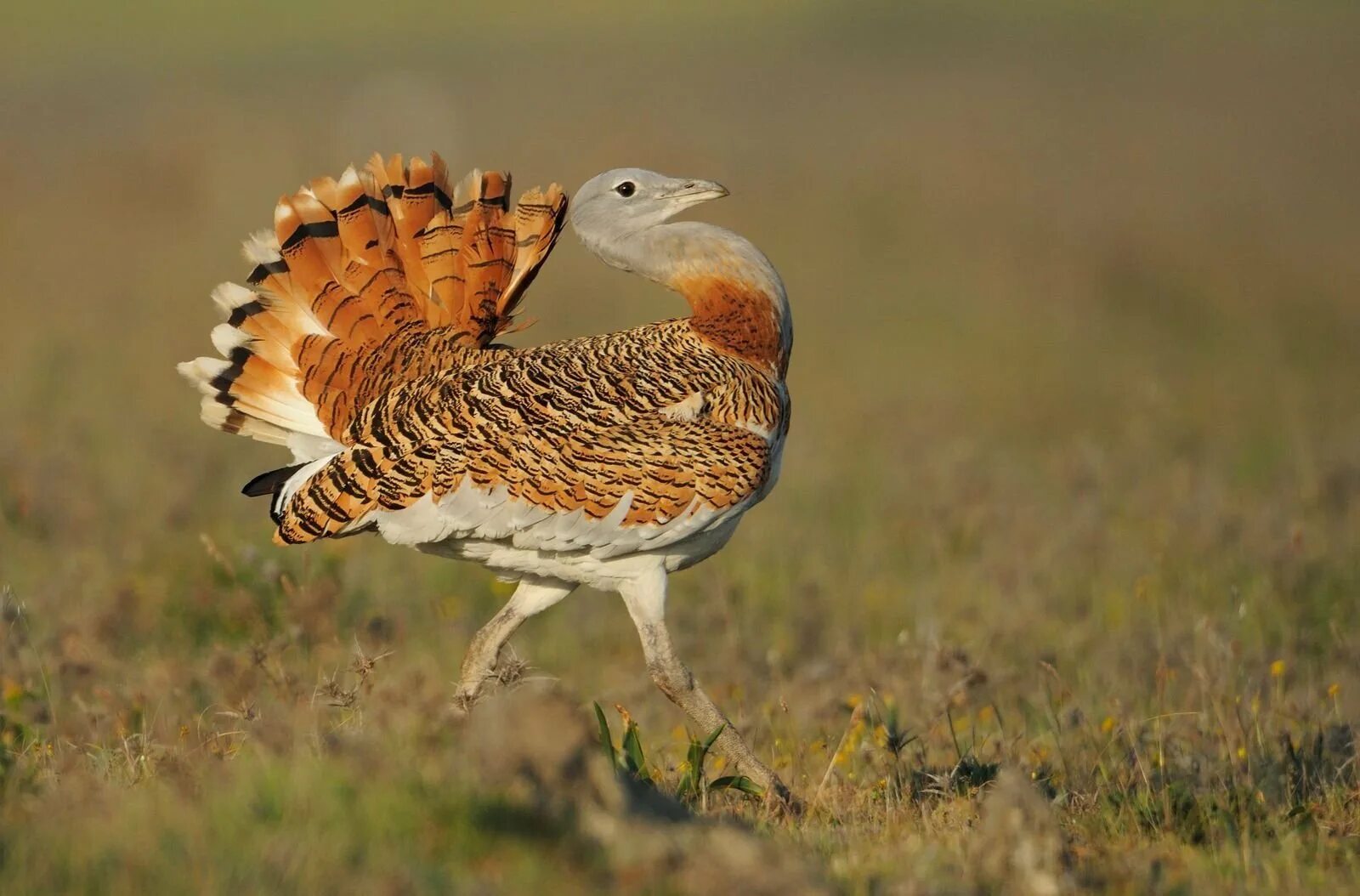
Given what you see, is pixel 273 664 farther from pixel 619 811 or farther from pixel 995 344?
pixel 995 344

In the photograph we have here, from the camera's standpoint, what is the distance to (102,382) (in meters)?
8.94

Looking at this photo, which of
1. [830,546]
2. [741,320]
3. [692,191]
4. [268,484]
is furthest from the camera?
[830,546]

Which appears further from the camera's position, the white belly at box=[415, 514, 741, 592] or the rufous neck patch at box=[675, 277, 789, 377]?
the rufous neck patch at box=[675, 277, 789, 377]

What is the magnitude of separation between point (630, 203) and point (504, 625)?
1.20 meters

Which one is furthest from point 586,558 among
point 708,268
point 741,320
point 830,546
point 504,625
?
point 830,546

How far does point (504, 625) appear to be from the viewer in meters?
4.35

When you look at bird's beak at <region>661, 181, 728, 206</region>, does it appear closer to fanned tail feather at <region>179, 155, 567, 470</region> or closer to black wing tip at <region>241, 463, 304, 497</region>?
fanned tail feather at <region>179, 155, 567, 470</region>

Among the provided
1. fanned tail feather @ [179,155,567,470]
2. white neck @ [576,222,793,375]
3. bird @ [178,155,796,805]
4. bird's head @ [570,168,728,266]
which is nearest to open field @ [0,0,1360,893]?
bird @ [178,155,796,805]

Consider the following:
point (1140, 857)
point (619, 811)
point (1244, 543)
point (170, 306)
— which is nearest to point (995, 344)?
point (1244, 543)

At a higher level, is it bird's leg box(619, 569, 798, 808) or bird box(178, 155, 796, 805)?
bird box(178, 155, 796, 805)

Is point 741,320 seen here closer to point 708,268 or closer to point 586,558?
point 708,268

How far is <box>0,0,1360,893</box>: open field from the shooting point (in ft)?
9.43

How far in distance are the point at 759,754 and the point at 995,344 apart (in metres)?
6.72

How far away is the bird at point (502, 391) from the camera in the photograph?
3.96 metres
